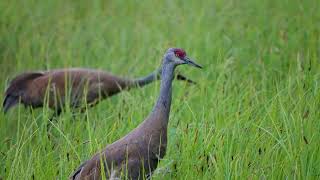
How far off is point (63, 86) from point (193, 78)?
1091 millimetres

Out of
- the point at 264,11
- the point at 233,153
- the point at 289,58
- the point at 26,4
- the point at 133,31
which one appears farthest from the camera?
the point at 26,4

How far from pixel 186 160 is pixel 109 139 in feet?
2.00

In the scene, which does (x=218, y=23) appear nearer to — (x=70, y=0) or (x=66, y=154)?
(x=70, y=0)

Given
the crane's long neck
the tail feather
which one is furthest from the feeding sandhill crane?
the crane's long neck

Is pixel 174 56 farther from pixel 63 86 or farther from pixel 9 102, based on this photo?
pixel 9 102

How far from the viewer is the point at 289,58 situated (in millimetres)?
5898

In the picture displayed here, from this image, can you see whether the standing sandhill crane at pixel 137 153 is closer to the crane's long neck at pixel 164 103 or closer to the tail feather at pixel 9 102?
the crane's long neck at pixel 164 103

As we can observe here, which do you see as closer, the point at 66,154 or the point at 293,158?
the point at 293,158

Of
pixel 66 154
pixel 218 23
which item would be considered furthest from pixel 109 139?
pixel 218 23

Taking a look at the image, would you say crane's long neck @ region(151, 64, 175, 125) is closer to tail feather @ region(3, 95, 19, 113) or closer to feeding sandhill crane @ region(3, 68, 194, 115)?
feeding sandhill crane @ region(3, 68, 194, 115)

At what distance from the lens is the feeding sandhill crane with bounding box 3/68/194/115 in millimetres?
5770

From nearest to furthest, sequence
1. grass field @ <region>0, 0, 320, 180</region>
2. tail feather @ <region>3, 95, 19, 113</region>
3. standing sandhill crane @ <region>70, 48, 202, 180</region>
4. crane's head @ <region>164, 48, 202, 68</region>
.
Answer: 1. standing sandhill crane @ <region>70, 48, 202, 180</region>
2. grass field @ <region>0, 0, 320, 180</region>
3. crane's head @ <region>164, 48, 202, 68</region>
4. tail feather @ <region>3, 95, 19, 113</region>

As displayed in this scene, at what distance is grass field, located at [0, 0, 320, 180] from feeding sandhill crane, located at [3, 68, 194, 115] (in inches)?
4.2

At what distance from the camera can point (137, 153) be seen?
4.05 m
